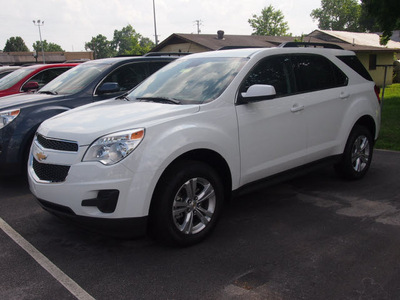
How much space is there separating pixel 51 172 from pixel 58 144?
26 cm

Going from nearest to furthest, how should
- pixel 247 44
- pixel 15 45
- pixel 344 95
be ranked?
1. pixel 344 95
2. pixel 247 44
3. pixel 15 45

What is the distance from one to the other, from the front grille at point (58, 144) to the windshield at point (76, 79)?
2.79 m

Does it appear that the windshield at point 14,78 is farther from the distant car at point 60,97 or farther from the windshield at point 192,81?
the windshield at point 192,81

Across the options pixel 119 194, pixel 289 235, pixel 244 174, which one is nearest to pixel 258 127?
pixel 244 174

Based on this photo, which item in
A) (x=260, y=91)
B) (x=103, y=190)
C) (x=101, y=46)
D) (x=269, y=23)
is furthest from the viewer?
(x=101, y=46)

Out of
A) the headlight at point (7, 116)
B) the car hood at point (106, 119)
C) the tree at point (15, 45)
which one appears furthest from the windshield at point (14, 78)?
the tree at point (15, 45)

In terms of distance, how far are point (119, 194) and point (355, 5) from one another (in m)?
105

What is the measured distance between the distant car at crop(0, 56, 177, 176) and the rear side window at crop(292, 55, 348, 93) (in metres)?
2.86

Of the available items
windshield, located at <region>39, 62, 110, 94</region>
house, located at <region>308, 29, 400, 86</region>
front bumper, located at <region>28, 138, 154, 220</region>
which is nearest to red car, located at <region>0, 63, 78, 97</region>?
windshield, located at <region>39, 62, 110, 94</region>

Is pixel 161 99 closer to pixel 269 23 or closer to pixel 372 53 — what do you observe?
pixel 372 53

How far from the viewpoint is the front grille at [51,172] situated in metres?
3.50

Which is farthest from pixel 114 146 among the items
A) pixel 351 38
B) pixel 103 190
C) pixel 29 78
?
pixel 351 38

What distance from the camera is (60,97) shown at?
633 cm

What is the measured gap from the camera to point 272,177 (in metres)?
4.48
